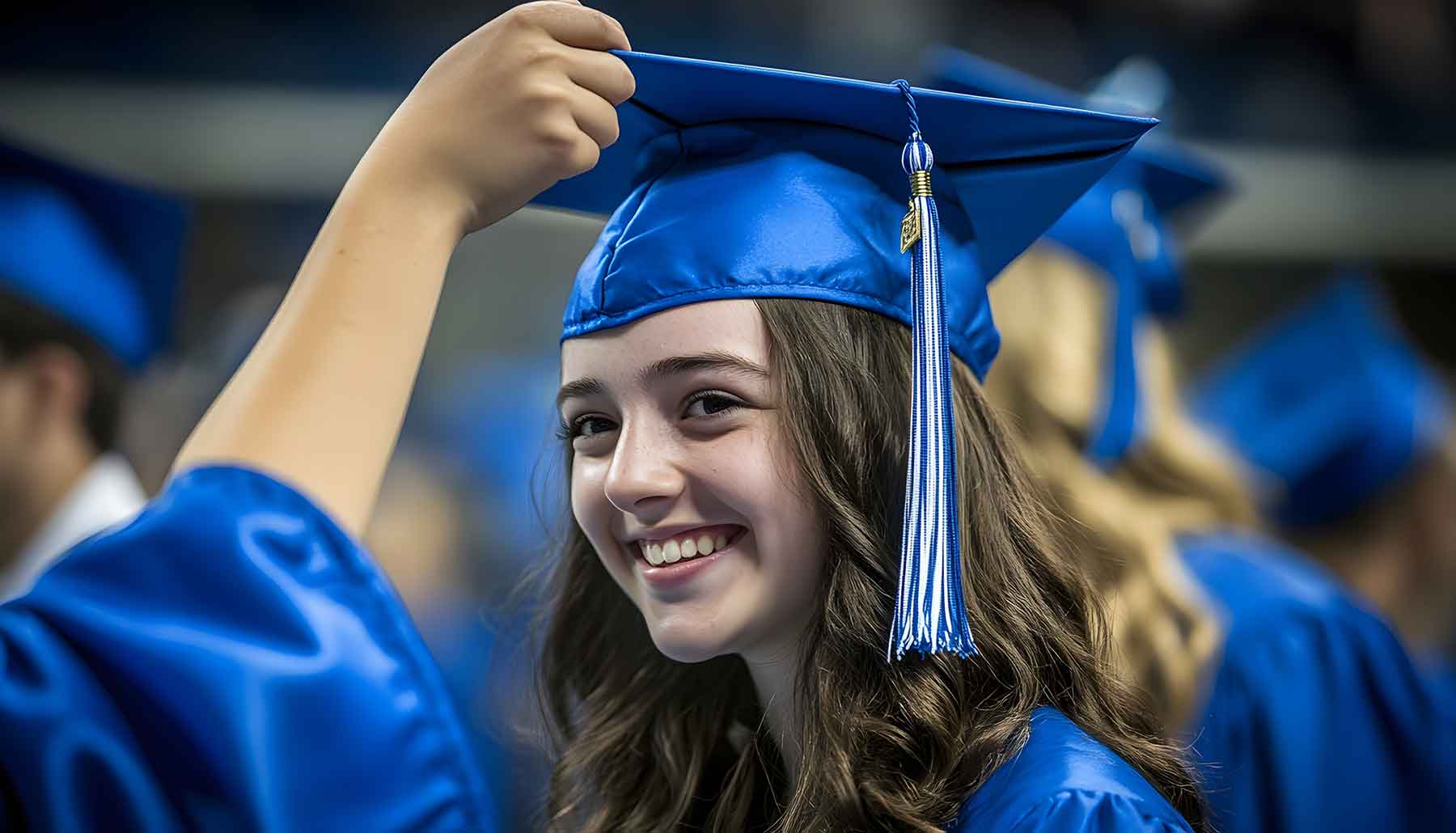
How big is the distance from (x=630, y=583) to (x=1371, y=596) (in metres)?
2.24

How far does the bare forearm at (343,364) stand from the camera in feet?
2.74

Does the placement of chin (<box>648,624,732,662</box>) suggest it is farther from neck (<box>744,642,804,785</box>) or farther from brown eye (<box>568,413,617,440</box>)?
brown eye (<box>568,413,617,440</box>)

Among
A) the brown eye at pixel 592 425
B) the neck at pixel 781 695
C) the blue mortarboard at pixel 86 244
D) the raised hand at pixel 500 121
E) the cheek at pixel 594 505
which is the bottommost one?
the neck at pixel 781 695

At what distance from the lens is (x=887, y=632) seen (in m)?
1.32

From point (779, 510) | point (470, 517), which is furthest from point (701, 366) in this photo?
point (470, 517)

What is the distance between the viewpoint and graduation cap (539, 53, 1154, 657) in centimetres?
125

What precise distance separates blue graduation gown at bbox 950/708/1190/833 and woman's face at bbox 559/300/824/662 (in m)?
0.27

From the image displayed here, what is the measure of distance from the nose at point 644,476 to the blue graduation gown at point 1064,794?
0.42 m

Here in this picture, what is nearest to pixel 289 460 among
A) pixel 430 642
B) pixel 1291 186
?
pixel 430 642

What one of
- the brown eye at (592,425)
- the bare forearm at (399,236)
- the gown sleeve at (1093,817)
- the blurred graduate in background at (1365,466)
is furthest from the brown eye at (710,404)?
the blurred graduate in background at (1365,466)

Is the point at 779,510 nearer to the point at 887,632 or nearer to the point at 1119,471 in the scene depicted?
the point at 887,632

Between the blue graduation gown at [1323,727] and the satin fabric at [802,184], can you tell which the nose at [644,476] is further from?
the blue graduation gown at [1323,727]

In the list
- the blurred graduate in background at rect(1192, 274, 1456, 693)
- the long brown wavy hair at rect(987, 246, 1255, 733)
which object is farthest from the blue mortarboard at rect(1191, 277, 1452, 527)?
the long brown wavy hair at rect(987, 246, 1255, 733)

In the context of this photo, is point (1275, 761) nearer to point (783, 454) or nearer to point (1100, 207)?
point (1100, 207)
